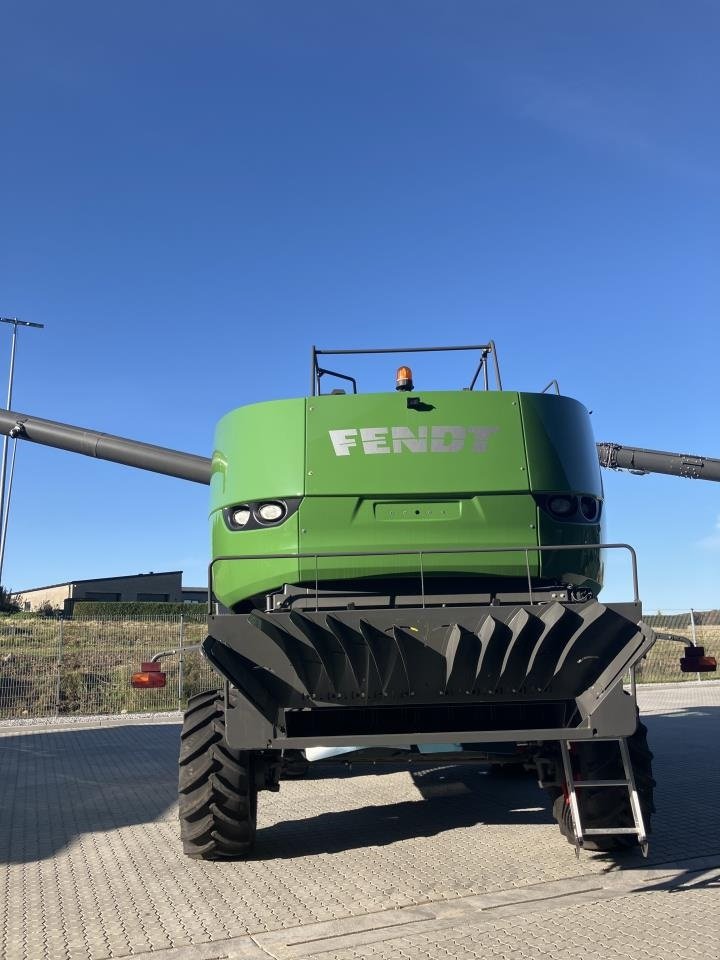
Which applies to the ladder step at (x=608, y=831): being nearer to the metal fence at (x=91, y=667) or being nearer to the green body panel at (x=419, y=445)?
the green body panel at (x=419, y=445)

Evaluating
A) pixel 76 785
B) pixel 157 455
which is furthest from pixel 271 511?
pixel 157 455

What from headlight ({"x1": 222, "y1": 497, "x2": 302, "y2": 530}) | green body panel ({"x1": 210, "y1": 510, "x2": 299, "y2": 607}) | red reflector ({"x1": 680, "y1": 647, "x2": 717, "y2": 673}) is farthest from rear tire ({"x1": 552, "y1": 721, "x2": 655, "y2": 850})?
headlight ({"x1": 222, "y1": 497, "x2": 302, "y2": 530})

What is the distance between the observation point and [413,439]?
4859 millimetres

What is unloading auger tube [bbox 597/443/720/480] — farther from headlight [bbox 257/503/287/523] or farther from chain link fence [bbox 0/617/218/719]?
headlight [bbox 257/503/287/523]

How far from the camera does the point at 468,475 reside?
4781 millimetres

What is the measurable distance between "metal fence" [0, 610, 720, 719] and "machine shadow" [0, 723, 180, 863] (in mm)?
2893

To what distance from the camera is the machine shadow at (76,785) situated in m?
6.02

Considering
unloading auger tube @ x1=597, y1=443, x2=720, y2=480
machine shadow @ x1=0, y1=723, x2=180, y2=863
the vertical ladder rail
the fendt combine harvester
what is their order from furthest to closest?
1. unloading auger tube @ x1=597, y1=443, x2=720, y2=480
2. machine shadow @ x1=0, y1=723, x2=180, y2=863
3. the vertical ladder rail
4. the fendt combine harvester

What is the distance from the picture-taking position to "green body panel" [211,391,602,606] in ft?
15.4

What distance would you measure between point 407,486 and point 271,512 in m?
0.86

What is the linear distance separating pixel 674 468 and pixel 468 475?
23356mm

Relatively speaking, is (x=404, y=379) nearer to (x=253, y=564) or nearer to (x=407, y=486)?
(x=407, y=486)

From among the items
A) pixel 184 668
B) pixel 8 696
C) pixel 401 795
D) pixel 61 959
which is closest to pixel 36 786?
pixel 401 795

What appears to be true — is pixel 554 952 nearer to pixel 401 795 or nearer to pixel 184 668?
pixel 401 795
